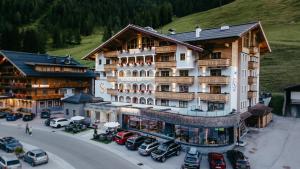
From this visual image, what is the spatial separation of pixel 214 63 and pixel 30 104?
43.3m

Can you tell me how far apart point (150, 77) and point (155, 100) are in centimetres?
424

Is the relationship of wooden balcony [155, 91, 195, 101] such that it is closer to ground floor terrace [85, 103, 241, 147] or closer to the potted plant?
ground floor terrace [85, 103, 241, 147]

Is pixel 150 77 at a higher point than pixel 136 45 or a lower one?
lower

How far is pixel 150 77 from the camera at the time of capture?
48.7 metres

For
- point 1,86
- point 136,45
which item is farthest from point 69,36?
point 136,45

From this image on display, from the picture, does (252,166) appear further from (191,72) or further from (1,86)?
(1,86)

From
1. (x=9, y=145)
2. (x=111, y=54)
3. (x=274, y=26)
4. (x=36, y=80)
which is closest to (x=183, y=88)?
(x=111, y=54)

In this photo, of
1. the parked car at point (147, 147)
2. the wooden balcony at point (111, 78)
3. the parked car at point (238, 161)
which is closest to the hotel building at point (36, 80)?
the wooden balcony at point (111, 78)

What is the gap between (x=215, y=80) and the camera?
40188mm

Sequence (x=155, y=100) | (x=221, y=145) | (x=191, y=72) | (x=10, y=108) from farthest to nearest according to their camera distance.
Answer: (x=10, y=108) < (x=155, y=100) < (x=191, y=72) < (x=221, y=145)

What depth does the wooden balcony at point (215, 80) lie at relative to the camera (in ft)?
129

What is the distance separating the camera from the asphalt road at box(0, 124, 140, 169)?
99.6 feet

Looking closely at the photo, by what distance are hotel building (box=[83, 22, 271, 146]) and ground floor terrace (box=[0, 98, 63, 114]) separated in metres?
16.7

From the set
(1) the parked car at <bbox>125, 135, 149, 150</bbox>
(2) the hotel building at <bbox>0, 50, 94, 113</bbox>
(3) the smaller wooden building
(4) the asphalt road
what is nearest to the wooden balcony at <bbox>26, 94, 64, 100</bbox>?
(2) the hotel building at <bbox>0, 50, 94, 113</bbox>
